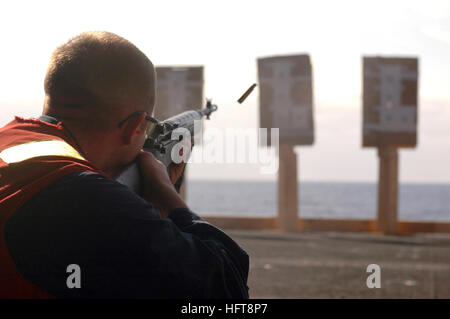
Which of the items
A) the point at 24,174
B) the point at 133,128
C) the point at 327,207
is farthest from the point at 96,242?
the point at 327,207

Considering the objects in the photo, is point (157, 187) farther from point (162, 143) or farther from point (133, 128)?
point (162, 143)

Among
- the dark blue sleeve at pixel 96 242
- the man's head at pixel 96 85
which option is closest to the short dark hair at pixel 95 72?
the man's head at pixel 96 85

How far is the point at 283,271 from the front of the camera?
9117 mm

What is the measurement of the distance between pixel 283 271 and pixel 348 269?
1086mm

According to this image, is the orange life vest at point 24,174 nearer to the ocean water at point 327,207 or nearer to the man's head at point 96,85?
the man's head at point 96,85

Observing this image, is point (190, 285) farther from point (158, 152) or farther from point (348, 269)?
point (348, 269)

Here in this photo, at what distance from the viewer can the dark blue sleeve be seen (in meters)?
1.34

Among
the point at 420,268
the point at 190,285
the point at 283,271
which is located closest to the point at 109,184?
the point at 190,285

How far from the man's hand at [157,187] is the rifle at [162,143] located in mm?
33

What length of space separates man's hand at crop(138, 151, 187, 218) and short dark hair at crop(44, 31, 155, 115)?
1.04 ft

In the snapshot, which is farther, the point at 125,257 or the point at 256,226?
the point at 256,226

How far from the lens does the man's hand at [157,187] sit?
1.72m

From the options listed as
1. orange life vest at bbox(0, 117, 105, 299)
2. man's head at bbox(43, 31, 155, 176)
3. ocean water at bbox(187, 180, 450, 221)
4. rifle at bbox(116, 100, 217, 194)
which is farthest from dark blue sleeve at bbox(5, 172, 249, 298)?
ocean water at bbox(187, 180, 450, 221)

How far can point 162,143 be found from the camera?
2258 mm
